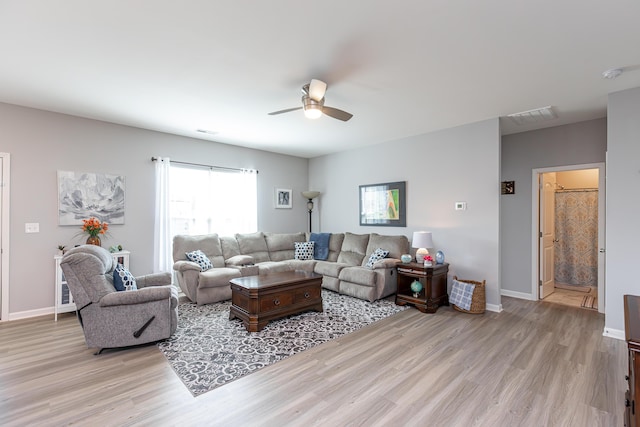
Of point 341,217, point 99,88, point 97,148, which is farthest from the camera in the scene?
point 341,217

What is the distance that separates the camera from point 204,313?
3982 millimetres

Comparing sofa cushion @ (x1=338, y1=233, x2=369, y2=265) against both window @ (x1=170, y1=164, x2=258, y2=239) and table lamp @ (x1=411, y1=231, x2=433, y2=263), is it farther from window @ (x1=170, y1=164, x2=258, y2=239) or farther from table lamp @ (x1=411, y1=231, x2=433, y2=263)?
window @ (x1=170, y1=164, x2=258, y2=239)

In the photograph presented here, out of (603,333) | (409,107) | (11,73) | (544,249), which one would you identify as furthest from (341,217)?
(11,73)

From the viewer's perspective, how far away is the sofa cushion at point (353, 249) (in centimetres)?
541

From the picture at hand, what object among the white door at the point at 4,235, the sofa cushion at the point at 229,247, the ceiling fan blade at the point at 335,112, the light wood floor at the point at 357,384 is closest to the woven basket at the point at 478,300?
the light wood floor at the point at 357,384

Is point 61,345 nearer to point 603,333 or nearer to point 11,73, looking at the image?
point 11,73

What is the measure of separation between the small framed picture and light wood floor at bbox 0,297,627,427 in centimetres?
382

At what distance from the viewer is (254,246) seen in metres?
5.68

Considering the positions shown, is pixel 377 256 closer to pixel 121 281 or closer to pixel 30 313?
pixel 121 281

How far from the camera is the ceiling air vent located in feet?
12.8

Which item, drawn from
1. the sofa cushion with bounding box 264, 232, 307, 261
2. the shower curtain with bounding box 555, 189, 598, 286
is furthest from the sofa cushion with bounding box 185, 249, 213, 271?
the shower curtain with bounding box 555, 189, 598, 286

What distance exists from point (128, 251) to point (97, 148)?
5.08ft

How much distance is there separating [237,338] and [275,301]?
586mm

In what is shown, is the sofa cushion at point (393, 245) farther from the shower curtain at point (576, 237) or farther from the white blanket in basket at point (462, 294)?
the shower curtain at point (576, 237)
